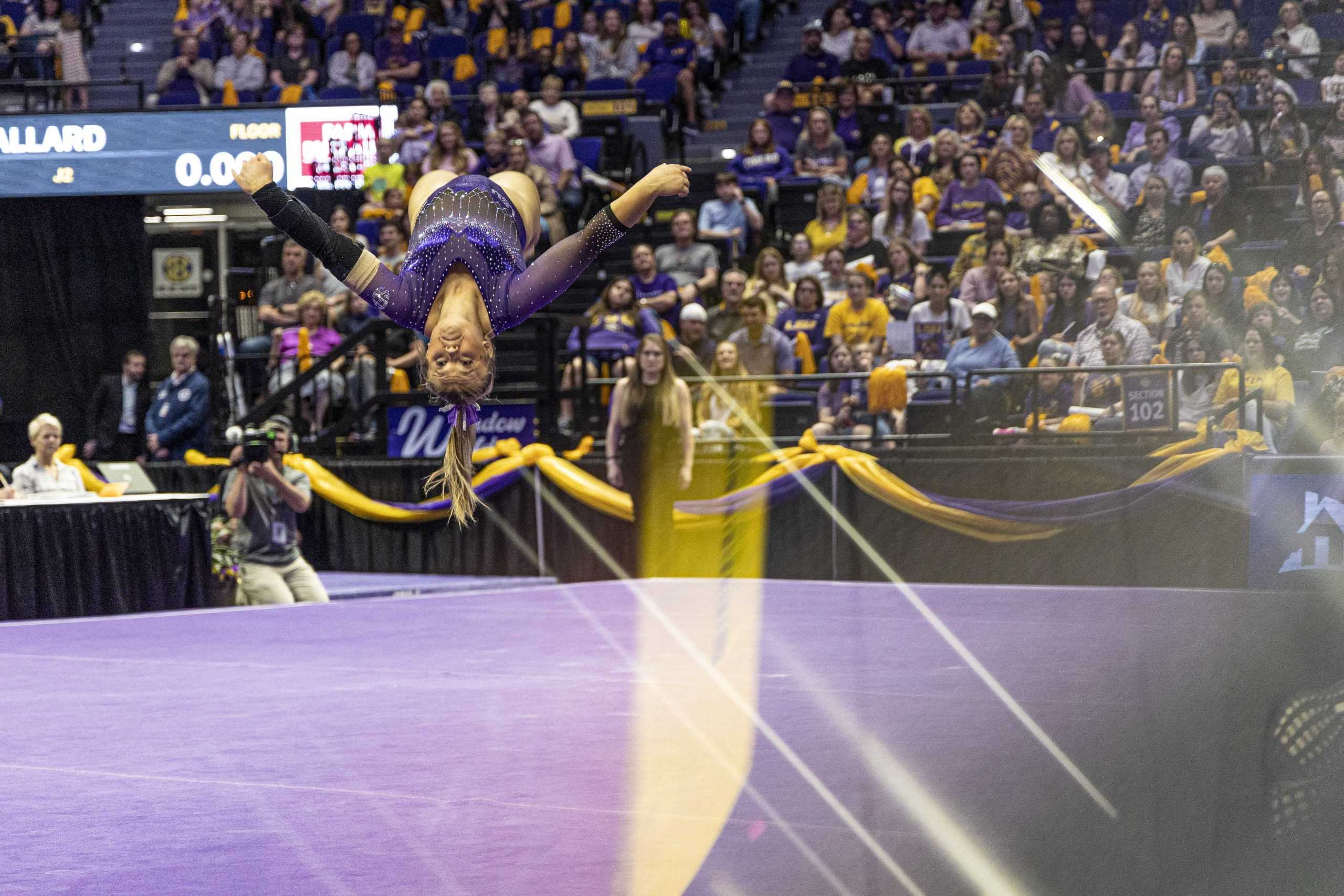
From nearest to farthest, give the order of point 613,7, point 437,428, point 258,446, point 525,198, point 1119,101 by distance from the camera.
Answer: point 525,198 < point 258,446 < point 437,428 < point 1119,101 < point 613,7

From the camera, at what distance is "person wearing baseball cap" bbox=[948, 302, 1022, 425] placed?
1052 centimetres

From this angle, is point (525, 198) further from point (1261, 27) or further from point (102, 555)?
point (1261, 27)

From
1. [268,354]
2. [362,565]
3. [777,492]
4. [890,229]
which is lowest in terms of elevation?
[362,565]

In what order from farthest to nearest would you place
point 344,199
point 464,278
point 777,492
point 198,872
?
1. point 344,199
2. point 777,492
3. point 464,278
4. point 198,872

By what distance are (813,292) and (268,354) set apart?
4.62 meters

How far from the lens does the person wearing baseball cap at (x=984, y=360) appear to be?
1052 cm

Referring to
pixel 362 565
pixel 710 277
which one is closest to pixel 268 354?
pixel 362 565

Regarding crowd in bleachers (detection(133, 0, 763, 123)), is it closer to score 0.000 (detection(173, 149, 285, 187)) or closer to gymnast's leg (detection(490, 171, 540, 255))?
score 0.000 (detection(173, 149, 285, 187))

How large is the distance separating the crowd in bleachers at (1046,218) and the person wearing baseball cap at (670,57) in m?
1.44

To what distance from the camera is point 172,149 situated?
1075cm

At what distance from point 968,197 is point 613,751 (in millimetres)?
8505

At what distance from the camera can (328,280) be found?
13.6 metres

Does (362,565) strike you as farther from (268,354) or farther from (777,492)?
(777,492)

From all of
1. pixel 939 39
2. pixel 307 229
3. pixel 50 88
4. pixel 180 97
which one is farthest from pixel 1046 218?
pixel 180 97
